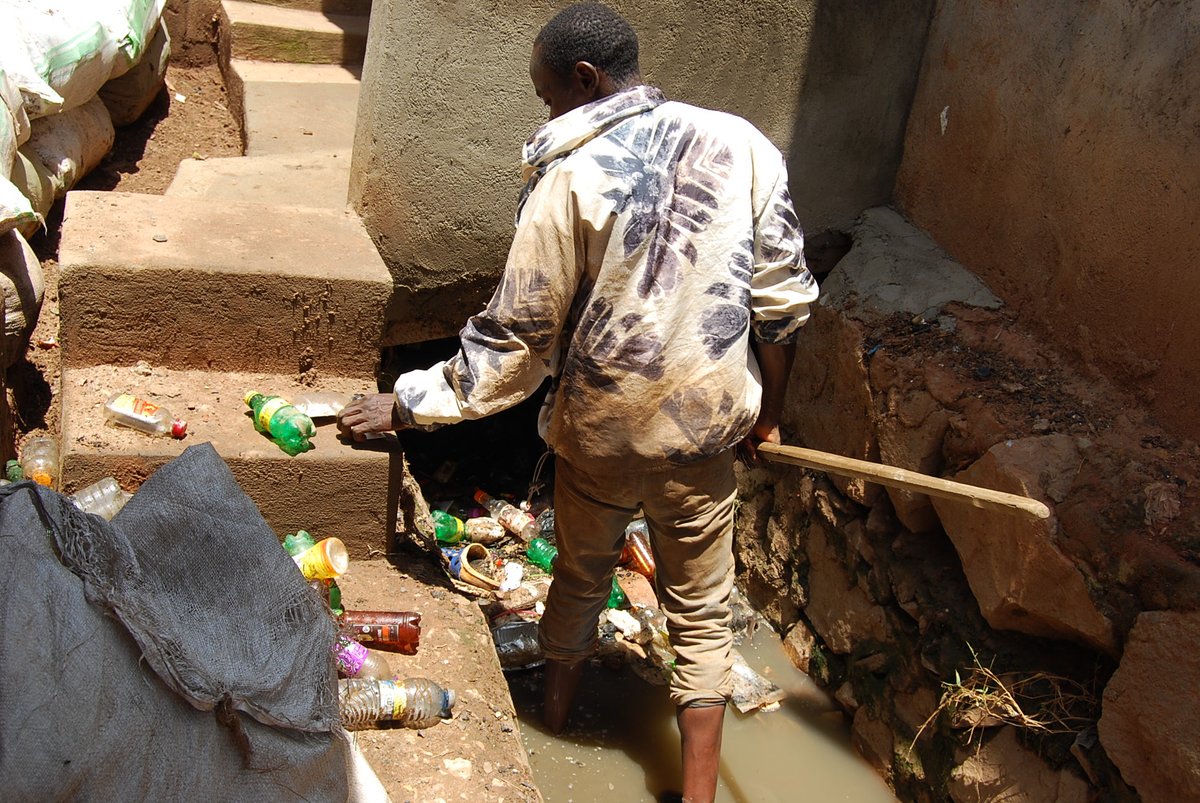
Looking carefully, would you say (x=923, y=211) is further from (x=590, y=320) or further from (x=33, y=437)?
(x=33, y=437)

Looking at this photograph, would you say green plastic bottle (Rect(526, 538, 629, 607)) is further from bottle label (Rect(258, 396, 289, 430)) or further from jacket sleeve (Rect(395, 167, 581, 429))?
jacket sleeve (Rect(395, 167, 581, 429))

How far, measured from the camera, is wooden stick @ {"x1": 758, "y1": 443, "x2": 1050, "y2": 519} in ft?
8.94

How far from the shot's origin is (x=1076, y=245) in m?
3.49

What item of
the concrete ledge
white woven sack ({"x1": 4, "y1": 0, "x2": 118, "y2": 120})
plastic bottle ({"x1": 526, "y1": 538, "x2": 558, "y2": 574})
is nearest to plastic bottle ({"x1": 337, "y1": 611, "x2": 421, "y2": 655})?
plastic bottle ({"x1": 526, "y1": 538, "x2": 558, "y2": 574})

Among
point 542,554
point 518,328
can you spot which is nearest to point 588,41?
point 518,328

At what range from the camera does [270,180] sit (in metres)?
4.16

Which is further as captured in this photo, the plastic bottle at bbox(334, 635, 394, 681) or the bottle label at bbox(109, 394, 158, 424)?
the bottle label at bbox(109, 394, 158, 424)

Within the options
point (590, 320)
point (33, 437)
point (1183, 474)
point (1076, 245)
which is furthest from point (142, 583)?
point (1076, 245)

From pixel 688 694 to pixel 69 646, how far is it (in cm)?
182

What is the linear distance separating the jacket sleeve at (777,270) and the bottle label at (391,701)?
1.32m

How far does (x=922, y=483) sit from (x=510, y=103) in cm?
192

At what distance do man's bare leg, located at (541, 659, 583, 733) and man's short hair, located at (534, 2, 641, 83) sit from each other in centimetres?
180

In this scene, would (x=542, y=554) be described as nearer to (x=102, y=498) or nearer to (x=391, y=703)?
(x=391, y=703)

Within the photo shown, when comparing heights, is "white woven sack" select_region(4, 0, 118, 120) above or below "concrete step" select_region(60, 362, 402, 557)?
above
